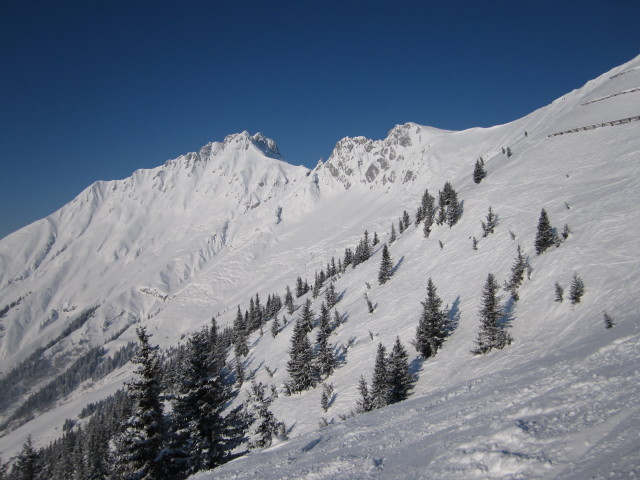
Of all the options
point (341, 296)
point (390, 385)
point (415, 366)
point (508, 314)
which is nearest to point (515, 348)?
point (508, 314)

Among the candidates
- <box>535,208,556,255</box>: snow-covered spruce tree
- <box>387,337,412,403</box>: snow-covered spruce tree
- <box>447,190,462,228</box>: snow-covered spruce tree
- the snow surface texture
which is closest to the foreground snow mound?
the snow surface texture

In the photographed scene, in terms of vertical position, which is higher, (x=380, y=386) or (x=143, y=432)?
(x=143, y=432)

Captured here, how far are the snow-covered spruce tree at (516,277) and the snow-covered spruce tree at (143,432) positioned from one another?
32039 mm

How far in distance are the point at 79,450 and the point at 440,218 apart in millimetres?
73796

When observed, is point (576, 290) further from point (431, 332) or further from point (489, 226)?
point (489, 226)

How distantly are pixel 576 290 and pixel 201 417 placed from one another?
28.0m

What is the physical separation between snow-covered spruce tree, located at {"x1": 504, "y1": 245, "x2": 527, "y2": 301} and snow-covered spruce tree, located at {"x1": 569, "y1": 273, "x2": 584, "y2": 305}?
674 cm

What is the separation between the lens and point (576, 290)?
28.6m

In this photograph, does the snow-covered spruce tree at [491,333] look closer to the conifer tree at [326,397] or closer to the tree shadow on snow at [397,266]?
the conifer tree at [326,397]

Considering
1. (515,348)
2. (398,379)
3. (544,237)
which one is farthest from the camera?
(544,237)

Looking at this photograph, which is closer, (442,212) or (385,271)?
(385,271)

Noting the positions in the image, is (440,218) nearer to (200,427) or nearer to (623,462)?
(200,427)

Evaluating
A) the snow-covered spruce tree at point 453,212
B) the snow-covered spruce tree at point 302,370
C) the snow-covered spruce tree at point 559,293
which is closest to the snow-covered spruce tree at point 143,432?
the snow-covered spruce tree at point 302,370

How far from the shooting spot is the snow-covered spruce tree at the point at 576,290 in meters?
28.5
